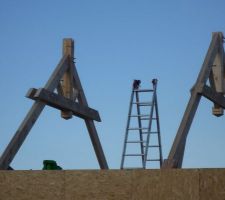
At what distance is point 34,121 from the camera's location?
1472cm

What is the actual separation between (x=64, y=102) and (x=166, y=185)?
5543 mm

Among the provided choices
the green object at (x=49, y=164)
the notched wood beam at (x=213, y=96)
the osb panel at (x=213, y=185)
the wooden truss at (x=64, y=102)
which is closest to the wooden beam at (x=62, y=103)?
the wooden truss at (x=64, y=102)

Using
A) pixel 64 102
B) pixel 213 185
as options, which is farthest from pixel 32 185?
pixel 64 102

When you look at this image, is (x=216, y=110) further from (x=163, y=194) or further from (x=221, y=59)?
(x=163, y=194)

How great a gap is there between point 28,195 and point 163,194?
7.52 feet

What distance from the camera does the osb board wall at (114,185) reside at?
10648mm

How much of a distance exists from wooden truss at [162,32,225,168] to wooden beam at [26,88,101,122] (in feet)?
8.79

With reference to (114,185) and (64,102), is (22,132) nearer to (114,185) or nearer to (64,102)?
(64,102)

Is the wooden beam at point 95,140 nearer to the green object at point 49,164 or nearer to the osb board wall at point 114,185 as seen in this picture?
the green object at point 49,164

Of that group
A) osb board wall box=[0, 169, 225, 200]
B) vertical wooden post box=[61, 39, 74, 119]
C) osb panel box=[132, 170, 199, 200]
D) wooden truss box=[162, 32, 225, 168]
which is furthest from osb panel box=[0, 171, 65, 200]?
vertical wooden post box=[61, 39, 74, 119]

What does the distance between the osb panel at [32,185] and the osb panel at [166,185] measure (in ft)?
4.20

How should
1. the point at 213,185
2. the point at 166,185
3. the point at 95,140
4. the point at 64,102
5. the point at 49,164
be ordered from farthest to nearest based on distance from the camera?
the point at 95,140 → the point at 64,102 → the point at 49,164 → the point at 166,185 → the point at 213,185

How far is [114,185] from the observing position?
1113 centimetres

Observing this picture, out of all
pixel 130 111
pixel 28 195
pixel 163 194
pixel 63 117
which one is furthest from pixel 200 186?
pixel 63 117
